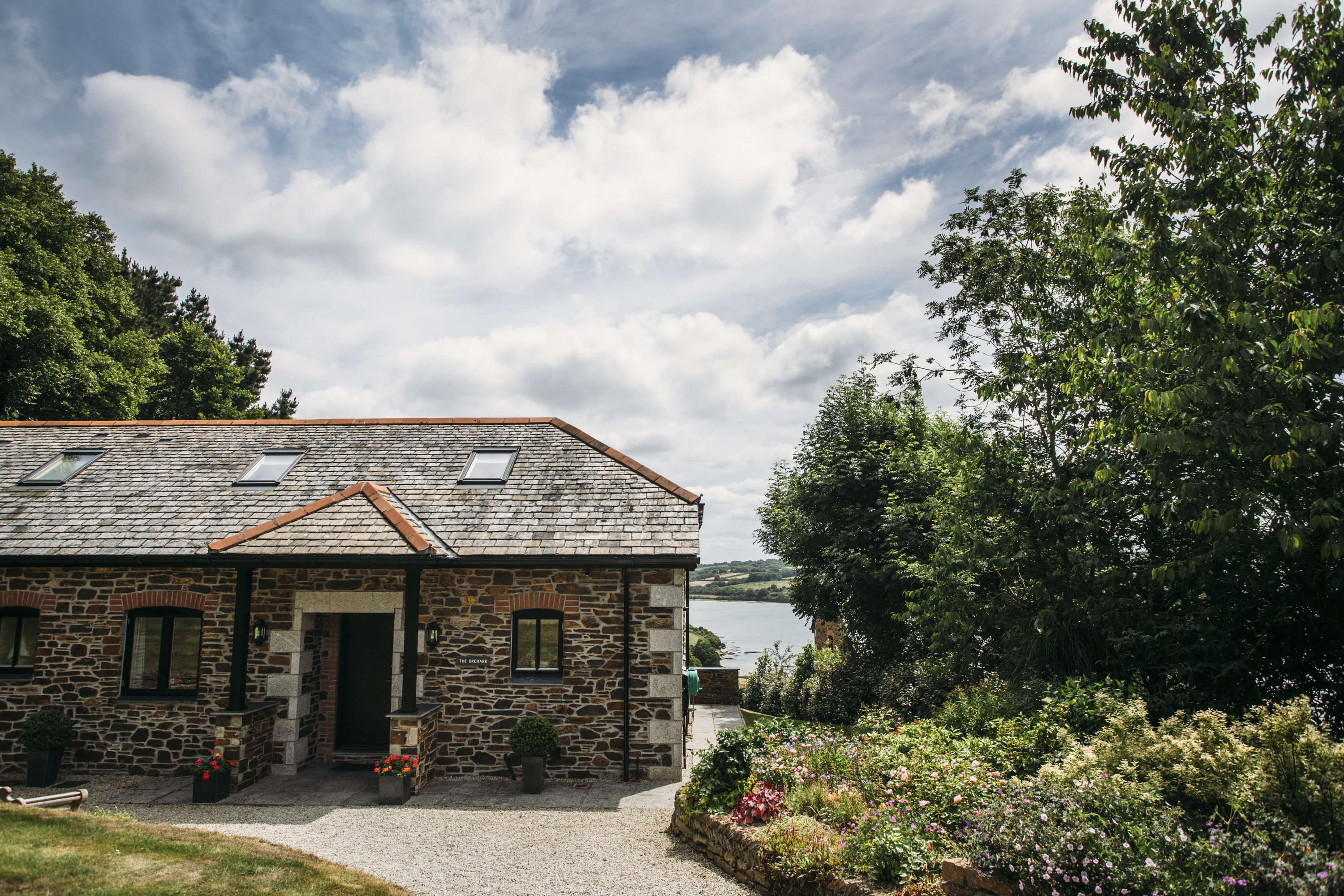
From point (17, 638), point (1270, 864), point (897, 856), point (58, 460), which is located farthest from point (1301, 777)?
point (58, 460)

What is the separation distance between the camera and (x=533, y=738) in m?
8.98

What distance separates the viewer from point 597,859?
6.60m

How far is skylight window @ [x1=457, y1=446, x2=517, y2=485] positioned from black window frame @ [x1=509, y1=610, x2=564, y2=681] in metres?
2.60

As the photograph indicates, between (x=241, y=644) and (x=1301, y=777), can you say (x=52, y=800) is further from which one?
(x=1301, y=777)

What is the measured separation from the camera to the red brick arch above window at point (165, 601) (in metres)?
9.79

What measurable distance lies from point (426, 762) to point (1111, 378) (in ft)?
32.3

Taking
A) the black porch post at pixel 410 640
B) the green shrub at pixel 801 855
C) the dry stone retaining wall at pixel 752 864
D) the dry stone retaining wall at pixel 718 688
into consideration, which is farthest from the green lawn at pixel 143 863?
the dry stone retaining wall at pixel 718 688

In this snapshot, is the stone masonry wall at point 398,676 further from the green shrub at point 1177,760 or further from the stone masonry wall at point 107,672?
the green shrub at point 1177,760

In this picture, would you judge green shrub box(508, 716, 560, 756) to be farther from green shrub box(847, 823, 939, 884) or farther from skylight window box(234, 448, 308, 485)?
skylight window box(234, 448, 308, 485)

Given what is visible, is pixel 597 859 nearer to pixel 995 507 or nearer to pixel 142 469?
pixel 995 507

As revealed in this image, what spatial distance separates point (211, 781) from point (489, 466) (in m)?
5.86

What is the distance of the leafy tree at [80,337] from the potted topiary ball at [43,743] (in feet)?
42.3

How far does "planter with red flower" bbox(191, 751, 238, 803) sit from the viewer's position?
8.37m

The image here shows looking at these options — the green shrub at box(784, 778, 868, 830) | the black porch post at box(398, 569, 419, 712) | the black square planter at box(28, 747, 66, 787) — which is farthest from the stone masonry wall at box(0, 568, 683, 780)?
the green shrub at box(784, 778, 868, 830)
